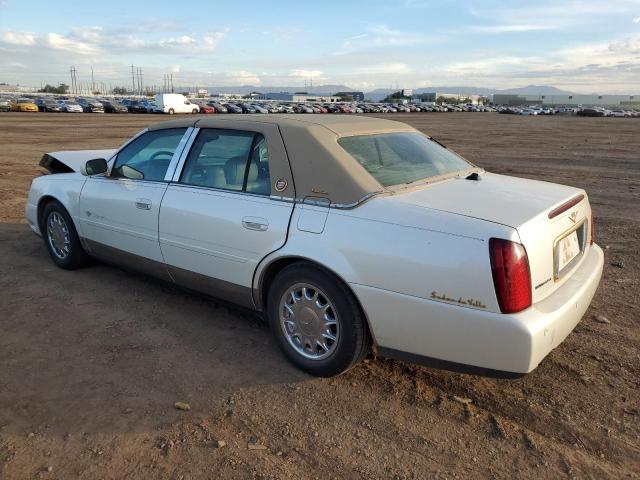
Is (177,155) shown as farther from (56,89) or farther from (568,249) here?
(56,89)

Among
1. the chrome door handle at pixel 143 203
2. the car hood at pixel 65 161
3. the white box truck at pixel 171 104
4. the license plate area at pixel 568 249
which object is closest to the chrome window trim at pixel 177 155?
the chrome door handle at pixel 143 203

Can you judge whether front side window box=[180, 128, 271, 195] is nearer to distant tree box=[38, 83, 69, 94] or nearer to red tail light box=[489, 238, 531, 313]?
red tail light box=[489, 238, 531, 313]

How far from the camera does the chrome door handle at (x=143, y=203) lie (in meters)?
4.13

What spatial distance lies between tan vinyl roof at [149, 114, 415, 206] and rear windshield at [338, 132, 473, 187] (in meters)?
0.10

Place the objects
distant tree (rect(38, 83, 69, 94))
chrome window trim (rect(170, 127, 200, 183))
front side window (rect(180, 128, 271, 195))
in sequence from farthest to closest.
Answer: distant tree (rect(38, 83, 69, 94)) < chrome window trim (rect(170, 127, 200, 183)) < front side window (rect(180, 128, 271, 195))

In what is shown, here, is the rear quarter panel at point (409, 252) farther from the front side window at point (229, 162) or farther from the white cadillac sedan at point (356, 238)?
the front side window at point (229, 162)

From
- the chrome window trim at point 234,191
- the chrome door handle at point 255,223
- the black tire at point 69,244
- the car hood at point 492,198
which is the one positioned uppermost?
the car hood at point 492,198

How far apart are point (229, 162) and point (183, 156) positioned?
49cm

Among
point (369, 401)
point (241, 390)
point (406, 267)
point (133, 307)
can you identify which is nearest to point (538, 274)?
point (406, 267)

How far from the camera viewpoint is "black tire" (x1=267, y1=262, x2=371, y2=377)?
3033mm

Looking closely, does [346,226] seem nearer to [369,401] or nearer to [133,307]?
[369,401]

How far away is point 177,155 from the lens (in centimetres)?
406

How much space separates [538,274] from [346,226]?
106 centimetres

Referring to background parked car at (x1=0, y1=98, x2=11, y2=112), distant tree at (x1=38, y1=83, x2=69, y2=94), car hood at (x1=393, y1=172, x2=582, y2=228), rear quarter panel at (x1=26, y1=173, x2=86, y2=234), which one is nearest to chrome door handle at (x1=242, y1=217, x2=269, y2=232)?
car hood at (x1=393, y1=172, x2=582, y2=228)
